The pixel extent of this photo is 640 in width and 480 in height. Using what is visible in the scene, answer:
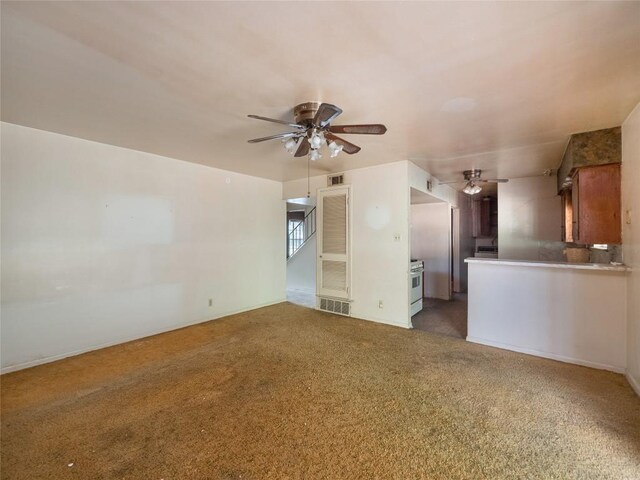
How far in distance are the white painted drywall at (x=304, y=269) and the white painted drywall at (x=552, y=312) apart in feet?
12.8

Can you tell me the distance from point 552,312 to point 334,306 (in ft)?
9.53

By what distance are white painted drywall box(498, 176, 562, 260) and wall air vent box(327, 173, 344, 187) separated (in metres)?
3.32

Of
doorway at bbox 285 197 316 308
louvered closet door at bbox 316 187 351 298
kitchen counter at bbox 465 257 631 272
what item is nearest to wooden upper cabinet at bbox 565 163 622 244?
kitchen counter at bbox 465 257 631 272

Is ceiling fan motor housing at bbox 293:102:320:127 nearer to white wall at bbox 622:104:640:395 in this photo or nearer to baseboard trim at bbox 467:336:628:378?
white wall at bbox 622:104:640:395

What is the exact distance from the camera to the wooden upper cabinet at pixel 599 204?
113 inches

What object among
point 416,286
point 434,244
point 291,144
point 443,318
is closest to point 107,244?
point 291,144

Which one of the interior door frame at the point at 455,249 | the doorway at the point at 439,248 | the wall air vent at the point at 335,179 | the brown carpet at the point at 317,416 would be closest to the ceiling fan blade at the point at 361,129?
the brown carpet at the point at 317,416

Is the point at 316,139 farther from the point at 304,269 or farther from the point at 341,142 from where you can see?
the point at 304,269

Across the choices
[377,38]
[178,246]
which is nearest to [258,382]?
[178,246]

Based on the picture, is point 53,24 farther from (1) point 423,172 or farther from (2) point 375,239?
(1) point 423,172

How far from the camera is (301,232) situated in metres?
8.08

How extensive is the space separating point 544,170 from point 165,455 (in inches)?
241

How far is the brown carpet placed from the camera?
5.22ft

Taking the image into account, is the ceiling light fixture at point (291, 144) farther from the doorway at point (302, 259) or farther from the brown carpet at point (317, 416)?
the doorway at point (302, 259)
